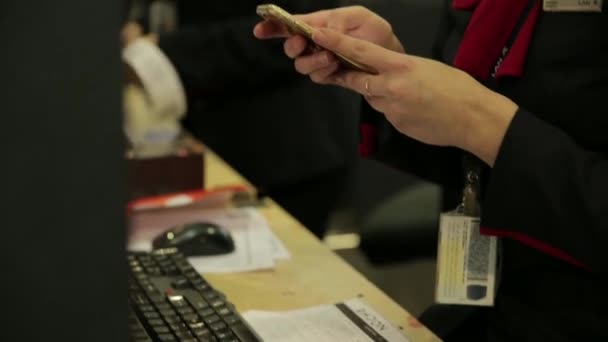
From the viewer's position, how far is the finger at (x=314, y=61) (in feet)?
3.33

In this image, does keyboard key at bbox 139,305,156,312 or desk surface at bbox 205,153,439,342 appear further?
desk surface at bbox 205,153,439,342

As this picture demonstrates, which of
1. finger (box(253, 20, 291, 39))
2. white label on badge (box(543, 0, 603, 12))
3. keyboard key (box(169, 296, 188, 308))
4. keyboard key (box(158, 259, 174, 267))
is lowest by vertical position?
keyboard key (box(158, 259, 174, 267))

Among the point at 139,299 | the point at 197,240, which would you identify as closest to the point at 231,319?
the point at 139,299

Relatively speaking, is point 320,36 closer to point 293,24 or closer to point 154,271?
point 293,24

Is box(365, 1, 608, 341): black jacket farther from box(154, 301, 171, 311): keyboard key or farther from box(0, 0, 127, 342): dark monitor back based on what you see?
box(0, 0, 127, 342): dark monitor back

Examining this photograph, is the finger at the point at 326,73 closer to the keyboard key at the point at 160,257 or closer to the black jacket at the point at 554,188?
the black jacket at the point at 554,188

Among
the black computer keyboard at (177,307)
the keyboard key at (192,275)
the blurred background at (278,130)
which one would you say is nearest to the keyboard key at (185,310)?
the black computer keyboard at (177,307)

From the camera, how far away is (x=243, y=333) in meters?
0.91

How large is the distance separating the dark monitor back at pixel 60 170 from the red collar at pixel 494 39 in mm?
619

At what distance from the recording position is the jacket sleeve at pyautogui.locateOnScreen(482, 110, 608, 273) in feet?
2.74

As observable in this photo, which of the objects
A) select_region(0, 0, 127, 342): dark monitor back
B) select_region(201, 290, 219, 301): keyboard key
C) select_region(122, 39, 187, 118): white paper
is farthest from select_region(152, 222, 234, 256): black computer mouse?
select_region(0, 0, 127, 342): dark monitor back

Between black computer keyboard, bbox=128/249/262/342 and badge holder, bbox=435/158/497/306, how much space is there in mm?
250

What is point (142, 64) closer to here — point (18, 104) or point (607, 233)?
point (607, 233)

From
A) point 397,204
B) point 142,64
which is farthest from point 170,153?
point 397,204
